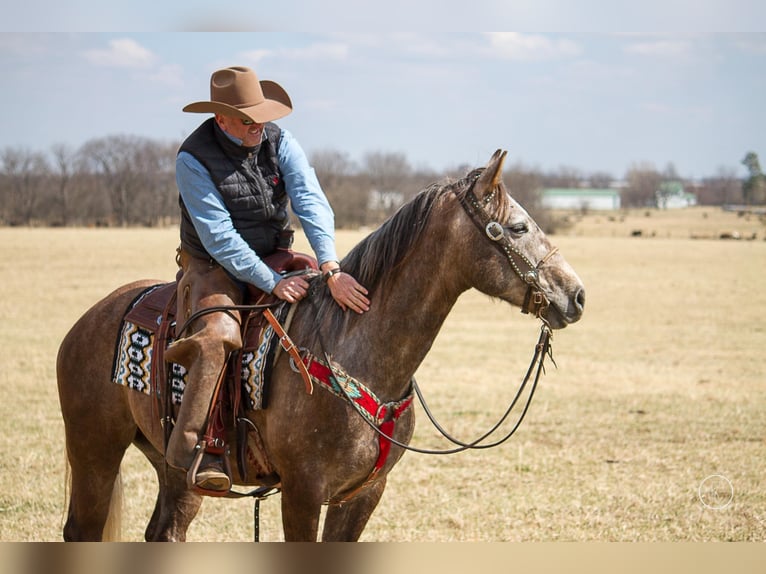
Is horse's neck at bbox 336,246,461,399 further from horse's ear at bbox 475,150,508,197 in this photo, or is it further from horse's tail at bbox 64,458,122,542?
horse's tail at bbox 64,458,122,542

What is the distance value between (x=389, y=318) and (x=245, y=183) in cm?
98

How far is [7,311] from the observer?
19.9 meters

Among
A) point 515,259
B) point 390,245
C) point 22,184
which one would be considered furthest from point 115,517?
point 22,184

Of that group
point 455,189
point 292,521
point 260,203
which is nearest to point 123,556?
point 292,521

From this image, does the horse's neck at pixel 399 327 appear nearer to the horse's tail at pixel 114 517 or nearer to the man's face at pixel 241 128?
the man's face at pixel 241 128

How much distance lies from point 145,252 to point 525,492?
30.7 metres

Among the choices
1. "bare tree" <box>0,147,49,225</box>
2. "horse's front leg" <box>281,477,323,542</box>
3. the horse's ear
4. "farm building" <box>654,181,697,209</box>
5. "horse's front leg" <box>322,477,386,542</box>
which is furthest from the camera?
"farm building" <box>654,181,697,209</box>

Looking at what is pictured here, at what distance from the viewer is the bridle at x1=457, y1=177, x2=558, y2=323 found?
3.70 meters

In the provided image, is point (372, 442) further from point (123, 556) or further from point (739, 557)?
point (739, 557)

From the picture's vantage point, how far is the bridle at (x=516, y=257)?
3.70m

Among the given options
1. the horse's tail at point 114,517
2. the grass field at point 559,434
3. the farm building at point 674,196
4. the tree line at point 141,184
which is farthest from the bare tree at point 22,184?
the farm building at point 674,196

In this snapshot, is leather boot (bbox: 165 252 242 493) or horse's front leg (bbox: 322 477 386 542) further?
horse's front leg (bbox: 322 477 386 542)

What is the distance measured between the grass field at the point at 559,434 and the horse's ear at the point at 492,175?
3.06 metres

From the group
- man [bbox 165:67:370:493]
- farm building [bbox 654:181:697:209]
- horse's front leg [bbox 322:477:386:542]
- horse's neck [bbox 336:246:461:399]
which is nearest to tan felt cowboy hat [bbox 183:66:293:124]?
man [bbox 165:67:370:493]
